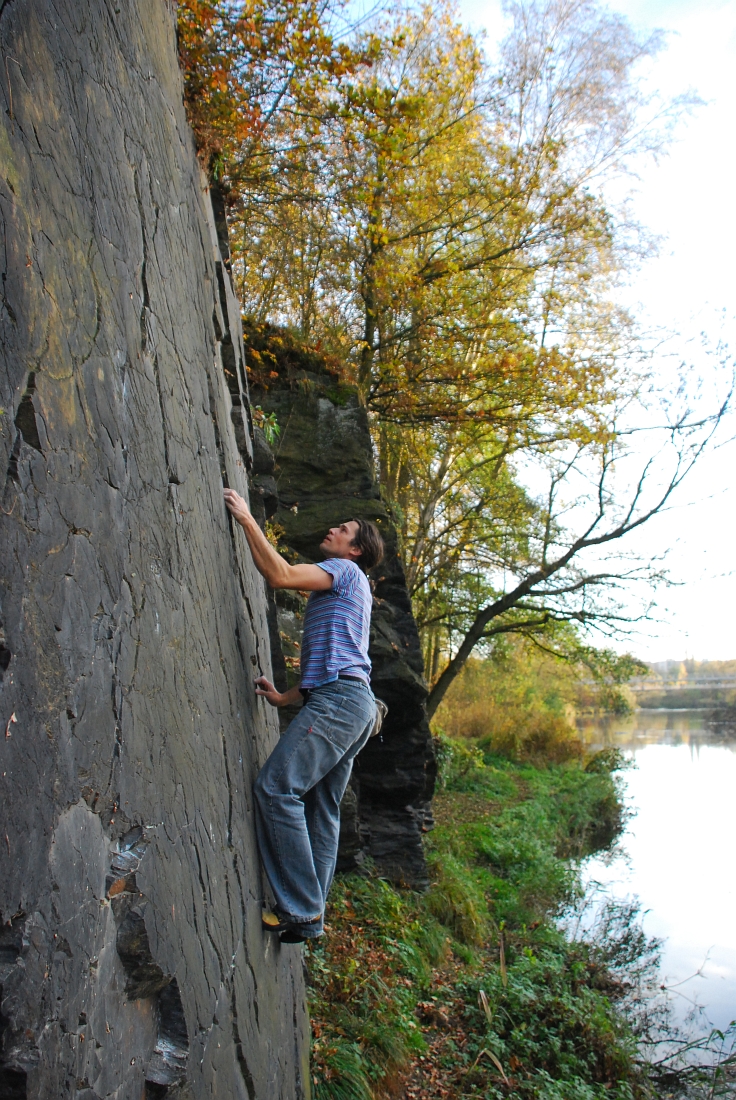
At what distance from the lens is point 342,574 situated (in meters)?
3.89

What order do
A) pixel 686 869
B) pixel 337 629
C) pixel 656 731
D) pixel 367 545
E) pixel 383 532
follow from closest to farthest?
pixel 337 629, pixel 367 545, pixel 383 532, pixel 686 869, pixel 656 731

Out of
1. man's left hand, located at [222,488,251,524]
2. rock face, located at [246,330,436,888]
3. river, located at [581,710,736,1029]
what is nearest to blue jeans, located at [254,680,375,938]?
man's left hand, located at [222,488,251,524]

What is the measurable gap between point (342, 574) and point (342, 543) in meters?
0.22

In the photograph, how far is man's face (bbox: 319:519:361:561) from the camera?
404cm

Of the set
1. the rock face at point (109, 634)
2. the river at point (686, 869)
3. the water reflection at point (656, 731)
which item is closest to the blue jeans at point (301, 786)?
the rock face at point (109, 634)

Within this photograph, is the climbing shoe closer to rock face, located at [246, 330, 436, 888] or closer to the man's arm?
the man's arm

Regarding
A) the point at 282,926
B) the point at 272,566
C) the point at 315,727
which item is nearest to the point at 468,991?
the point at 282,926

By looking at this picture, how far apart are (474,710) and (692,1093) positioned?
682 inches

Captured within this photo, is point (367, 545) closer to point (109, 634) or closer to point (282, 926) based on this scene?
point (282, 926)

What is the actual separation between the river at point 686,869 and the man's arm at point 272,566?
8924 millimetres

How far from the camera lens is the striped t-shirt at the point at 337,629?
3.78 m

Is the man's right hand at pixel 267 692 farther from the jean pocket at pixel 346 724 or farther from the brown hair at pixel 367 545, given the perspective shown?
the brown hair at pixel 367 545

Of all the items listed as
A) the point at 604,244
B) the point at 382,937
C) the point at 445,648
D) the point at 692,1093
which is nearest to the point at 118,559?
the point at 382,937

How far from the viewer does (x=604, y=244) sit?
554 inches
